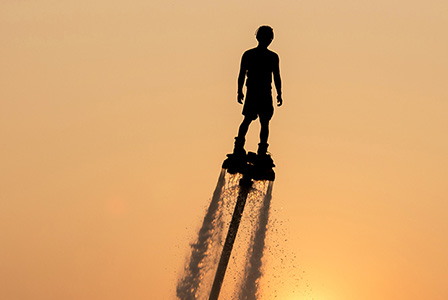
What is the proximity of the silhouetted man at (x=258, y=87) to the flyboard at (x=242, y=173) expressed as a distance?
26 centimetres

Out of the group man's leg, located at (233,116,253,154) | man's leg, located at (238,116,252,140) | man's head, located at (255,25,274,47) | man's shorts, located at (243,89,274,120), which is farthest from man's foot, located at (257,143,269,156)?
man's head, located at (255,25,274,47)

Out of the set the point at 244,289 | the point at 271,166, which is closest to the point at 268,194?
the point at 271,166

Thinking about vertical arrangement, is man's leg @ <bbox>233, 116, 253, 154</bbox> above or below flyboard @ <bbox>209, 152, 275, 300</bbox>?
above

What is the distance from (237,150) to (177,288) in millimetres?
5695

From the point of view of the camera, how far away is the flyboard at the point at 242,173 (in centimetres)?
4162

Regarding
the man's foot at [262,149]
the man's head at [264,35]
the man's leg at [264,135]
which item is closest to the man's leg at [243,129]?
the man's leg at [264,135]

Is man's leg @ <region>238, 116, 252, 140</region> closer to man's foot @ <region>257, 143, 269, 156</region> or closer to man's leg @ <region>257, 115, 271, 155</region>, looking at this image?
man's leg @ <region>257, 115, 271, 155</region>

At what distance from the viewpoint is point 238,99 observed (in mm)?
42062

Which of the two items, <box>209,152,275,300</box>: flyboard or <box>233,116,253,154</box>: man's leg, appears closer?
<box>209,152,275,300</box>: flyboard

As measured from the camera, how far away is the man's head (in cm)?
4159

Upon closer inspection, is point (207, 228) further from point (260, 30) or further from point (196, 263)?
point (260, 30)

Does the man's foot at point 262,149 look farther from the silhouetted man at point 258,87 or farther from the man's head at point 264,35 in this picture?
the man's head at point 264,35

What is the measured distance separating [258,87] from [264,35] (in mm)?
1795

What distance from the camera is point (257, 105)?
137 ft
